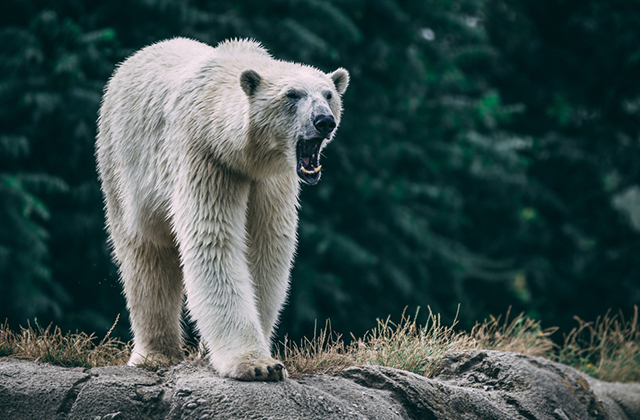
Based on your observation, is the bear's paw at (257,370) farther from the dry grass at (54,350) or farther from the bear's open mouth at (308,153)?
the bear's open mouth at (308,153)

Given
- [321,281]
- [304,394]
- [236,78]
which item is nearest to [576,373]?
[304,394]

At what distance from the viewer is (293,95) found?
4.23 meters

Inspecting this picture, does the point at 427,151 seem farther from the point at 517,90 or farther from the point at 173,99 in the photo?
the point at 173,99

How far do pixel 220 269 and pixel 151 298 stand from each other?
0.99 meters

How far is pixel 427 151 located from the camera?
13453mm

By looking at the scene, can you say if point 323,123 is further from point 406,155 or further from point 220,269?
point 406,155

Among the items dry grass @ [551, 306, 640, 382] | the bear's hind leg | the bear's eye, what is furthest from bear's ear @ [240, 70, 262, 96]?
dry grass @ [551, 306, 640, 382]

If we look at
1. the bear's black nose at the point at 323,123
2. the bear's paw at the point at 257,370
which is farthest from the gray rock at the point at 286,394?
the bear's black nose at the point at 323,123

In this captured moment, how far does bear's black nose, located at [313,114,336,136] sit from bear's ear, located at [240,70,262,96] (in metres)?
0.51

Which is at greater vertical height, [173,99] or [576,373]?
[173,99]

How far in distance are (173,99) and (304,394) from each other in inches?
85.8

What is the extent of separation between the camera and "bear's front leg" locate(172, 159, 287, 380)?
4051 millimetres

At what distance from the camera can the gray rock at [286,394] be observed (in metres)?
3.88

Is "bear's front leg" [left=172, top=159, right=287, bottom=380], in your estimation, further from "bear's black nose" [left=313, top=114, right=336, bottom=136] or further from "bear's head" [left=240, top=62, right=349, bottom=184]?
"bear's black nose" [left=313, top=114, right=336, bottom=136]
